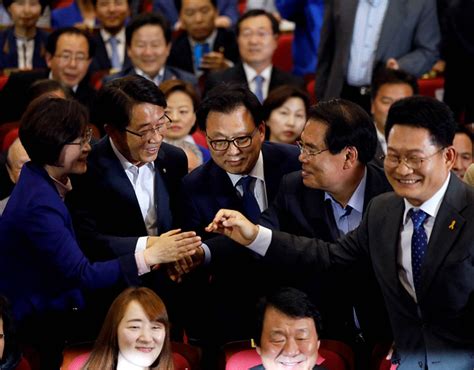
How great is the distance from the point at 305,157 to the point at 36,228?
0.77 m

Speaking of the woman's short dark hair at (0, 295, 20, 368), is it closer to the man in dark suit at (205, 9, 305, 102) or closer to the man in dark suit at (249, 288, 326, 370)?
the man in dark suit at (249, 288, 326, 370)

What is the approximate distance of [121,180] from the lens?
10.3 ft

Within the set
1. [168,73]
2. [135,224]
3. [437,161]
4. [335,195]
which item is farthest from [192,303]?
[168,73]

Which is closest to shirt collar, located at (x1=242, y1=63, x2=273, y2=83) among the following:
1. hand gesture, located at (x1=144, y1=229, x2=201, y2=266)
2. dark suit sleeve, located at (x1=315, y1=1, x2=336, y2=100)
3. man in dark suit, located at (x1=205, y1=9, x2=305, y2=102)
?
man in dark suit, located at (x1=205, y1=9, x2=305, y2=102)

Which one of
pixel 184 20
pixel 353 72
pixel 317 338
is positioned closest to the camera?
pixel 317 338

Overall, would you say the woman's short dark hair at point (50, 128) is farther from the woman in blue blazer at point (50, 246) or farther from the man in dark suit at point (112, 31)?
the man in dark suit at point (112, 31)

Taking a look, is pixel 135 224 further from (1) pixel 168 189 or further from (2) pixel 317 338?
(2) pixel 317 338

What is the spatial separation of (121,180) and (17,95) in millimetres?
1570

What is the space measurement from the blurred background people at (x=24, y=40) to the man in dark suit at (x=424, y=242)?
2885mm

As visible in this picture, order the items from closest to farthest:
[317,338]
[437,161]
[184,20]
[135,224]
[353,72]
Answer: [437,161]
[317,338]
[135,224]
[353,72]
[184,20]

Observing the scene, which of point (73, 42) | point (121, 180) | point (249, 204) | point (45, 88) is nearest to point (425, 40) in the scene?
point (73, 42)

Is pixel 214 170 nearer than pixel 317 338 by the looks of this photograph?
No

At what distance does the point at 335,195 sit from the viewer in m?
3.01

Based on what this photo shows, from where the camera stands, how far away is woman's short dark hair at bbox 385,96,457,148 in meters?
2.54
